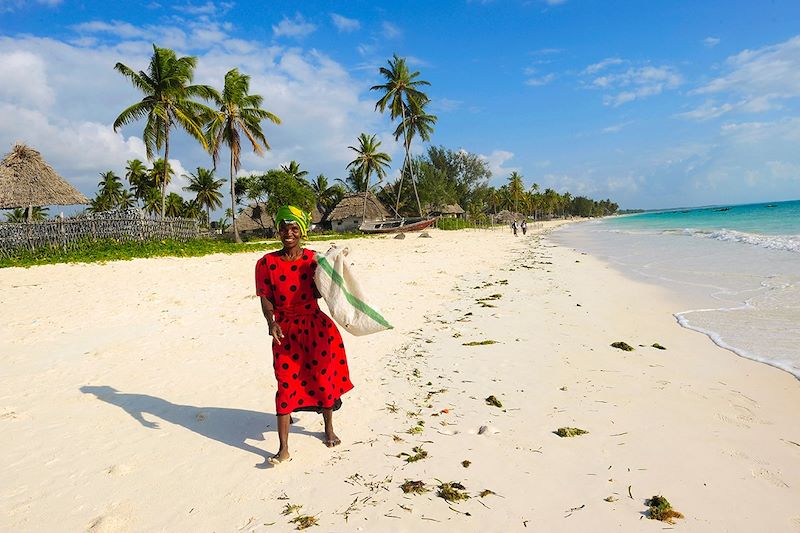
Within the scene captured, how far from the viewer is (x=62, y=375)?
518 cm

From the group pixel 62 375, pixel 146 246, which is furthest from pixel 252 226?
pixel 62 375

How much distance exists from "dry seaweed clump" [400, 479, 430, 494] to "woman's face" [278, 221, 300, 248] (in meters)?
1.82

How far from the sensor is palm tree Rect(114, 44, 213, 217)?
2227cm

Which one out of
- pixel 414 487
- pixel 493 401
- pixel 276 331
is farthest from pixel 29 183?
pixel 414 487

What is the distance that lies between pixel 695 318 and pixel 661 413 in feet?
15.3

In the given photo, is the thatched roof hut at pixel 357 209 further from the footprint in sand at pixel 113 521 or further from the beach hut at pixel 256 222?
the footprint in sand at pixel 113 521

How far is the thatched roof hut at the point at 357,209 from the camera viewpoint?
4297cm

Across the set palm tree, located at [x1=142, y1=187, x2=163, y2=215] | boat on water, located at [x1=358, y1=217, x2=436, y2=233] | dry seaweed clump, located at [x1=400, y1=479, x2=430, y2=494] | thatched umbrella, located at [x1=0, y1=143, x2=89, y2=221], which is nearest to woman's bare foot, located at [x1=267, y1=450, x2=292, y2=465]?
dry seaweed clump, located at [x1=400, y1=479, x2=430, y2=494]

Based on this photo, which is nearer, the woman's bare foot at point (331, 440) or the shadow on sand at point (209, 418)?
the woman's bare foot at point (331, 440)

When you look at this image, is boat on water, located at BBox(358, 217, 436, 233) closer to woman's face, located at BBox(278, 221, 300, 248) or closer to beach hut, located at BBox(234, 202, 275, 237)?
beach hut, located at BBox(234, 202, 275, 237)

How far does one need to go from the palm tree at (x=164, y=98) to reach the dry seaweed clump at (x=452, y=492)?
75.6 feet

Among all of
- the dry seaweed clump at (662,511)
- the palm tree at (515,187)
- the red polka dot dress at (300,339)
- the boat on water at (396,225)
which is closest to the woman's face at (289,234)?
the red polka dot dress at (300,339)

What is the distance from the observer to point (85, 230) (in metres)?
16.7

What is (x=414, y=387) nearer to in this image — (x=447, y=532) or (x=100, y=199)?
(x=447, y=532)
